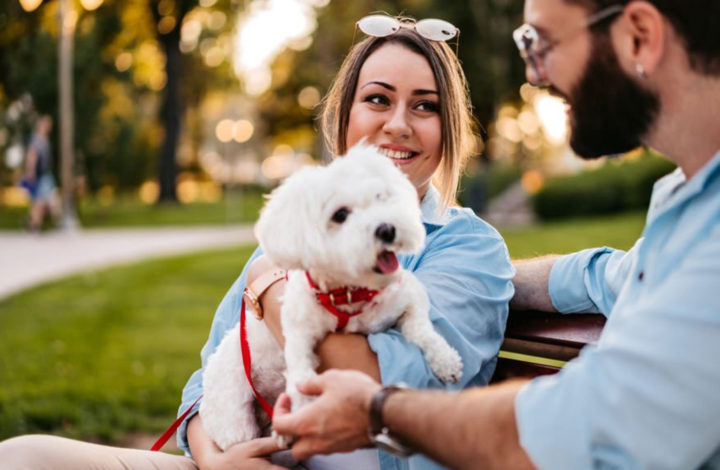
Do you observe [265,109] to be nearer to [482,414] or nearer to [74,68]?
[74,68]

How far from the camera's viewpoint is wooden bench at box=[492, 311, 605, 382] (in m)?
2.25

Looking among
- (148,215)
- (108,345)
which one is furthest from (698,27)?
(148,215)

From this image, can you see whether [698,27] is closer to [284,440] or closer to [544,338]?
[544,338]

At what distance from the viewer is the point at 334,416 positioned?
175 cm

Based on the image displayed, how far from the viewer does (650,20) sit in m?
1.50

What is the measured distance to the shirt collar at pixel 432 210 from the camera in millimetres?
2458

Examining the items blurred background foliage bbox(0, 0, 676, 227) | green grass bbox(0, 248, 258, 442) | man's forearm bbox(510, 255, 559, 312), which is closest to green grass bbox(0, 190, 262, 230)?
blurred background foliage bbox(0, 0, 676, 227)

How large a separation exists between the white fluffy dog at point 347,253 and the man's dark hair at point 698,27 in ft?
2.68

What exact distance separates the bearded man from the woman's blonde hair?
754 mm

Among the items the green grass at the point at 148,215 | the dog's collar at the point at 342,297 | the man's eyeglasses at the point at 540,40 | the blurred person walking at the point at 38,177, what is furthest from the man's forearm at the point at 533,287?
the green grass at the point at 148,215

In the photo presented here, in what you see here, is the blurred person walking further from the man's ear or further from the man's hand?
the man's ear

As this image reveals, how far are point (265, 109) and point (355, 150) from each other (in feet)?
147

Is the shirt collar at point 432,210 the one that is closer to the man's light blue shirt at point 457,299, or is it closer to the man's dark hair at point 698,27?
the man's light blue shirt at point 457,299

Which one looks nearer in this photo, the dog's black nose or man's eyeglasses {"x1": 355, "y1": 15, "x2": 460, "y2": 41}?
the dog's black nose
